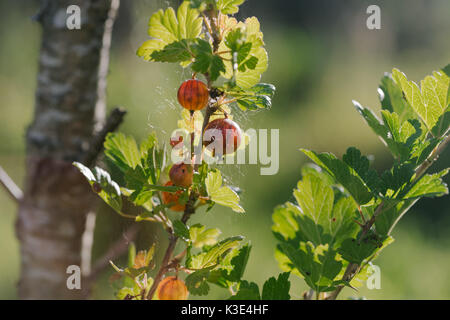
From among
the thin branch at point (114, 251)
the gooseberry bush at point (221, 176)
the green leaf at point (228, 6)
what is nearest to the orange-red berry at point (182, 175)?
the gooseberry bush at point (221, 176)

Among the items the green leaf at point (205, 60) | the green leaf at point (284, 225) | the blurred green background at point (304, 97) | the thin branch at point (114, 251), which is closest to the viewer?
the green leaf at point (205, 60)

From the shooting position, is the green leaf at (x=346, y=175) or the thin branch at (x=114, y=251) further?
the thin branch at (x=114, y=251)

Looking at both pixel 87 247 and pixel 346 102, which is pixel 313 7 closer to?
pixel 346 102

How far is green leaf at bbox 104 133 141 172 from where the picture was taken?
35cm

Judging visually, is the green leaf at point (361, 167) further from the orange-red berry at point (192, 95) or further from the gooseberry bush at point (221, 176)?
the orange-red berry at point (192, 95)

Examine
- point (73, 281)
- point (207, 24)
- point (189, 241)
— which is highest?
point (207, 24)

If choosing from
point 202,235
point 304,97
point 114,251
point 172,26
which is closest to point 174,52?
point 172,26

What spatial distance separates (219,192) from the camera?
0.30m

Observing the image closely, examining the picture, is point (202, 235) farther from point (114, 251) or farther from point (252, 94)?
point (114, 251)

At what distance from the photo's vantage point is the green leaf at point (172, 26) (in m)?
0.29

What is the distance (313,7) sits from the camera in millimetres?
2695

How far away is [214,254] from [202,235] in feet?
0.10
